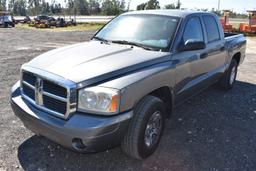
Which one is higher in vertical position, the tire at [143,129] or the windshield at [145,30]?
the windshield at [145,30]

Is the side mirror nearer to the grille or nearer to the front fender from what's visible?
the front fender

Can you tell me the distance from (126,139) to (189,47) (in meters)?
1.61

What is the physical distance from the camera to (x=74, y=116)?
2.97 m

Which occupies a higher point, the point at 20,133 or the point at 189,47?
the point at 189,47

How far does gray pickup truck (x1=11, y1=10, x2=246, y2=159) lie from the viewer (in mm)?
2971

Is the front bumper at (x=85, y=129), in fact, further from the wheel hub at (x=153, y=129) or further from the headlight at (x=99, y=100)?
the wheel hub at (x=153, y=129)

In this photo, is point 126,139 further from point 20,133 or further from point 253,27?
point 253,27

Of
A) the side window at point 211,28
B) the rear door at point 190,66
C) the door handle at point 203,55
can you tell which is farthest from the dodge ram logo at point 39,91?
the side window at point 211,28

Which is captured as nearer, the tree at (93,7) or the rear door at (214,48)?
the rear door at (214,48)

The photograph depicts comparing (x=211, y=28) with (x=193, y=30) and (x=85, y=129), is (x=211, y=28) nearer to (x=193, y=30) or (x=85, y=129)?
(x=193, y=30)

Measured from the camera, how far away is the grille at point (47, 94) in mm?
3042

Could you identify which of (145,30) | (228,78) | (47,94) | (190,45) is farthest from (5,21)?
(47,94)

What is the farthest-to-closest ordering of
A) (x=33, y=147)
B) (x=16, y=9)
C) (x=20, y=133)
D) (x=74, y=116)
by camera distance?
(x=16, y=9) → (x=20, y=133) → (x=33, y=147) → (x=74, y=116)

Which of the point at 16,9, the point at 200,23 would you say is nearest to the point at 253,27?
the point at 200,23
